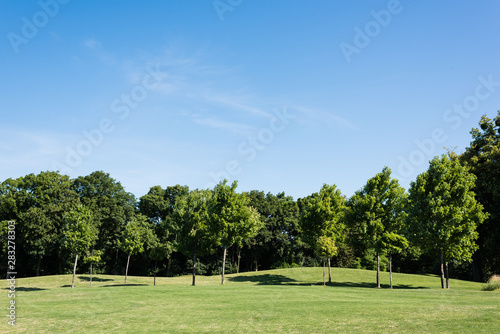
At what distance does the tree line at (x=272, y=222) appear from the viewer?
32.5m

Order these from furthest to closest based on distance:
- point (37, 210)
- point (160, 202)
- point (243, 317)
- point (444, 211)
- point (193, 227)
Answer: point (160, 202) < point (37, 210) < point (193, 227) < point (444, 211) < point (243, 317)

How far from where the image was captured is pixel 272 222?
222 feet

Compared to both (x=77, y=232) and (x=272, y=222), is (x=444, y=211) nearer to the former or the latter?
(x=77, y=232)

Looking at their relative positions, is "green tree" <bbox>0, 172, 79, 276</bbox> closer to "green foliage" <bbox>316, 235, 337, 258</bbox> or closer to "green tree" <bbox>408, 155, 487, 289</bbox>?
"green foliage" <bbox>316, 235, 337, 258</bbox>

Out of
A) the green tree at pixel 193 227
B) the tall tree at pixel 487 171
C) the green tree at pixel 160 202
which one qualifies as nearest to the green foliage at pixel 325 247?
the green tree at pixel 193 227

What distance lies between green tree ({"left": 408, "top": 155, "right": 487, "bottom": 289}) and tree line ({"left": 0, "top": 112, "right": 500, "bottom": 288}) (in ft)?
0.31

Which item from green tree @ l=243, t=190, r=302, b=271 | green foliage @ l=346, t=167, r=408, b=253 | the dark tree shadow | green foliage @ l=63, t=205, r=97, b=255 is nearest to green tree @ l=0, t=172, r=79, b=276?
green foliage @ l=63, t=205, r=97, b=255

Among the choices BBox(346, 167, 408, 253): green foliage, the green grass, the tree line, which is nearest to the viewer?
the green grass

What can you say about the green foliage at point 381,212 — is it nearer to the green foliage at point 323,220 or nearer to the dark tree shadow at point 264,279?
the green foliage at point 323,220

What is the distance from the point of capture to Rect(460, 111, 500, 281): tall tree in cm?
3728

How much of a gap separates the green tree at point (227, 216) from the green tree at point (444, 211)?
665 inches

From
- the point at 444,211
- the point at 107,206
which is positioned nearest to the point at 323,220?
the point at 444,211

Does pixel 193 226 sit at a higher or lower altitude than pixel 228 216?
lower

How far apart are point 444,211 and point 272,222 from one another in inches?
Result: 1556
